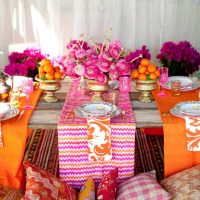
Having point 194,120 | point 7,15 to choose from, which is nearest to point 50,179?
point 194,120

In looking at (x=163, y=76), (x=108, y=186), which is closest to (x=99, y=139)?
(x=108, y=186)

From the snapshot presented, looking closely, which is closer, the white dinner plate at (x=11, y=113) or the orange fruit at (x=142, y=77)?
the white dinner plate at (x=11, y=113)

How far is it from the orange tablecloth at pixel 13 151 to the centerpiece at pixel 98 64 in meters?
0.37

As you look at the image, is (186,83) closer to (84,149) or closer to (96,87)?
(96,87)

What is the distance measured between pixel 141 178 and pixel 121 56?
2.29 feet

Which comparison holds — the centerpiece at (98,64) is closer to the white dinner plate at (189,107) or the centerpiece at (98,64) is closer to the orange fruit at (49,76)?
the orange fruit at (49,76)

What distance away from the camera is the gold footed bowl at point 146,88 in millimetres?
2162

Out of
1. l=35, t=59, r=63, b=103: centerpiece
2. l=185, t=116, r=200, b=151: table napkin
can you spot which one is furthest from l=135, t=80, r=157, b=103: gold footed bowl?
l=35, t=59, r=63, b=103: centerpiece

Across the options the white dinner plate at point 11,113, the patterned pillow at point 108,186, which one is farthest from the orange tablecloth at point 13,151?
the patterned pillow at point 108,186

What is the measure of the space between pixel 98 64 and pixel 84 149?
1.53 feet

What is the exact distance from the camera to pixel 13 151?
1906mm

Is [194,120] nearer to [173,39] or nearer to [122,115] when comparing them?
[122,115]

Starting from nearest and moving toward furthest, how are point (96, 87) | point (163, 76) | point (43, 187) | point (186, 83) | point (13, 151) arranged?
point (43, 187)
point (13, 151)
point (96, 87)
point (163, 76)
point (186, 83)

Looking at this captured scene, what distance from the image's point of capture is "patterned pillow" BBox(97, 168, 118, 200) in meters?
1.85
